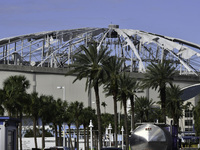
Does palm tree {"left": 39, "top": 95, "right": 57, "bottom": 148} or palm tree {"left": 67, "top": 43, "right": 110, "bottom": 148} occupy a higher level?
palm tree {"left": 67, "top": 43, "right": 110, "bottom": 148}

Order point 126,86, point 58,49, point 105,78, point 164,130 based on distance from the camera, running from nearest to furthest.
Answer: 1. point 164,130
2. point 105,78
3. point 126,86
4. point 58,49

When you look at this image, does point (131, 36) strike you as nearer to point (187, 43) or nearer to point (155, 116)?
point (187, 43)

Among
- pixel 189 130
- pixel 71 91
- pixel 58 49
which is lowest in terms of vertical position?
pixel 189 130

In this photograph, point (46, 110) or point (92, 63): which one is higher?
point (92, 63)

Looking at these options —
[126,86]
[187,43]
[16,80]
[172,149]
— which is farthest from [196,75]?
[172,149]

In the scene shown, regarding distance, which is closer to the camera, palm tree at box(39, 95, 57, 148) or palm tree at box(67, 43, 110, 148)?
palm tree at box(67, 43, 110, 148)

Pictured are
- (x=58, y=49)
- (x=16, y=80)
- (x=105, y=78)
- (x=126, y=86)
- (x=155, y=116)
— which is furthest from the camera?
(x=58, y=49)

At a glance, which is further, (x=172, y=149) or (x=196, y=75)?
(x=196, y=75)

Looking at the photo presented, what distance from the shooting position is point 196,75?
546 ft

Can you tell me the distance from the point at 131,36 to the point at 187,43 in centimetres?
1899

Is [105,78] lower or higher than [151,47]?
lower

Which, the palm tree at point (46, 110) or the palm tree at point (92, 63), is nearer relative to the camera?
the palm tree at point (92, 63)

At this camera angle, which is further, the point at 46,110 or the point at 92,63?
the point at 46,110

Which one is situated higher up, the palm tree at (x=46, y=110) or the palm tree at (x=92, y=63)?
the palm tree at (x=92, y=63)
